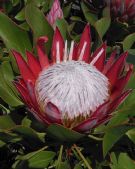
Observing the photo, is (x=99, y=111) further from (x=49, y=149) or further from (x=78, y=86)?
(x=49, y=149)

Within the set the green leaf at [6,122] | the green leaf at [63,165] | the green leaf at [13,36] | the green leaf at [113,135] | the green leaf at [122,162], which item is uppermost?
the green leaf at [13,36]

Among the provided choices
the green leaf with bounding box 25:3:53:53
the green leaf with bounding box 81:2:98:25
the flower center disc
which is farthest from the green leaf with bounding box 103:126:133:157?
the green leaf with bounding box 81:2:98:25

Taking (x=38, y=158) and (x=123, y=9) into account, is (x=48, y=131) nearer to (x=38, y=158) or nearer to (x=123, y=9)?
(x=38, y=158)

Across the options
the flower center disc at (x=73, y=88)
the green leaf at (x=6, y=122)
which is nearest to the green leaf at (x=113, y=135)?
the flower center disc at (x=73, y=88)

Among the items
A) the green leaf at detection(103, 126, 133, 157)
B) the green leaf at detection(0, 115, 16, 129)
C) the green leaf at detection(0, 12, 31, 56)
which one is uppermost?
the green leaf at detection(0, 12, 31, 56)

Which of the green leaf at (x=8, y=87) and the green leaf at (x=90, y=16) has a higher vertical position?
the green leaf at (x=90, y=16)

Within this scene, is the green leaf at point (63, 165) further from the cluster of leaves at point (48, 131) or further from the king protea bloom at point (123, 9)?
the king protea bloom at point (123, 9)

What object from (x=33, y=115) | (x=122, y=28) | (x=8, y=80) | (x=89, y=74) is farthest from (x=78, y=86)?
(x=122, y=28)

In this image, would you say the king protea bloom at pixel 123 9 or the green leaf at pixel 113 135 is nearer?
the green leaf at pixel 113 135

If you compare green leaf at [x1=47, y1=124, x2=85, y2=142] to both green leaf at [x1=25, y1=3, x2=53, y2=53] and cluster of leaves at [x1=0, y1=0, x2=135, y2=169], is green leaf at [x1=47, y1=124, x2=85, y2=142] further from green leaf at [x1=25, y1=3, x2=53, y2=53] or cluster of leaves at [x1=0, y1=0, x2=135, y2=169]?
green leaf at [x1=25, y1=3, x2=53, y2=53]
